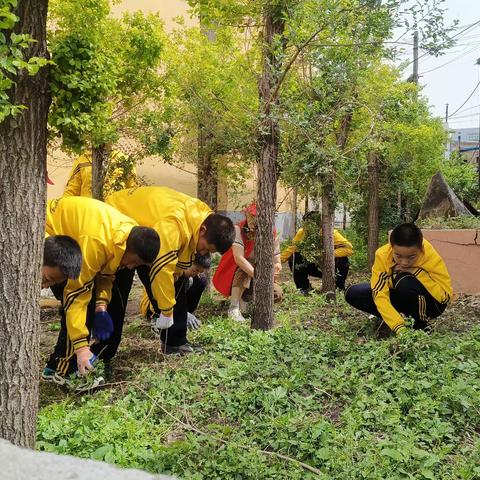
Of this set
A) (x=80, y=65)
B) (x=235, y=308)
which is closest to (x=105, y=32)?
(x=80, y=65)

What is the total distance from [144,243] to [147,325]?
6.23ft

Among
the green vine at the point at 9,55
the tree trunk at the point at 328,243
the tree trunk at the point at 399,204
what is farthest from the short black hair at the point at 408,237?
the tree trunk at the point at 399,204

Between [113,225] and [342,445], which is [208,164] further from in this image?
[342,445]

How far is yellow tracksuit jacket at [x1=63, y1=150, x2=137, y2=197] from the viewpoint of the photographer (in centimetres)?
619

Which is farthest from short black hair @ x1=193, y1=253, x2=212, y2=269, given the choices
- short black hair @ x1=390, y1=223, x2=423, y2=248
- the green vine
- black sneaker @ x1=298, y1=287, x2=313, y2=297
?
the green vine

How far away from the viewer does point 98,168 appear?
5812mm

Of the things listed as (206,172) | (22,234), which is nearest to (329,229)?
(206,172)

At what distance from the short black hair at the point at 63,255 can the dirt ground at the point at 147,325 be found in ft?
2.81

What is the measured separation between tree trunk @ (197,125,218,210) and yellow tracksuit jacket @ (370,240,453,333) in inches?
112

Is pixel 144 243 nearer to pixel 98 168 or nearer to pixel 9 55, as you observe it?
pixel 9 55

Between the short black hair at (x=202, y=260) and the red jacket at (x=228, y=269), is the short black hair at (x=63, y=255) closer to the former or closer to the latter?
the short black hair at (x=202, y=260)

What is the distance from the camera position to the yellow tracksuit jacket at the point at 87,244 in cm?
363

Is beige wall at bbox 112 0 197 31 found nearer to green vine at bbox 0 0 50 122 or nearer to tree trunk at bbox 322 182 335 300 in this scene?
tree trunk at bbox 322 182 335 300

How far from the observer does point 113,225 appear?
3867 millimetres
